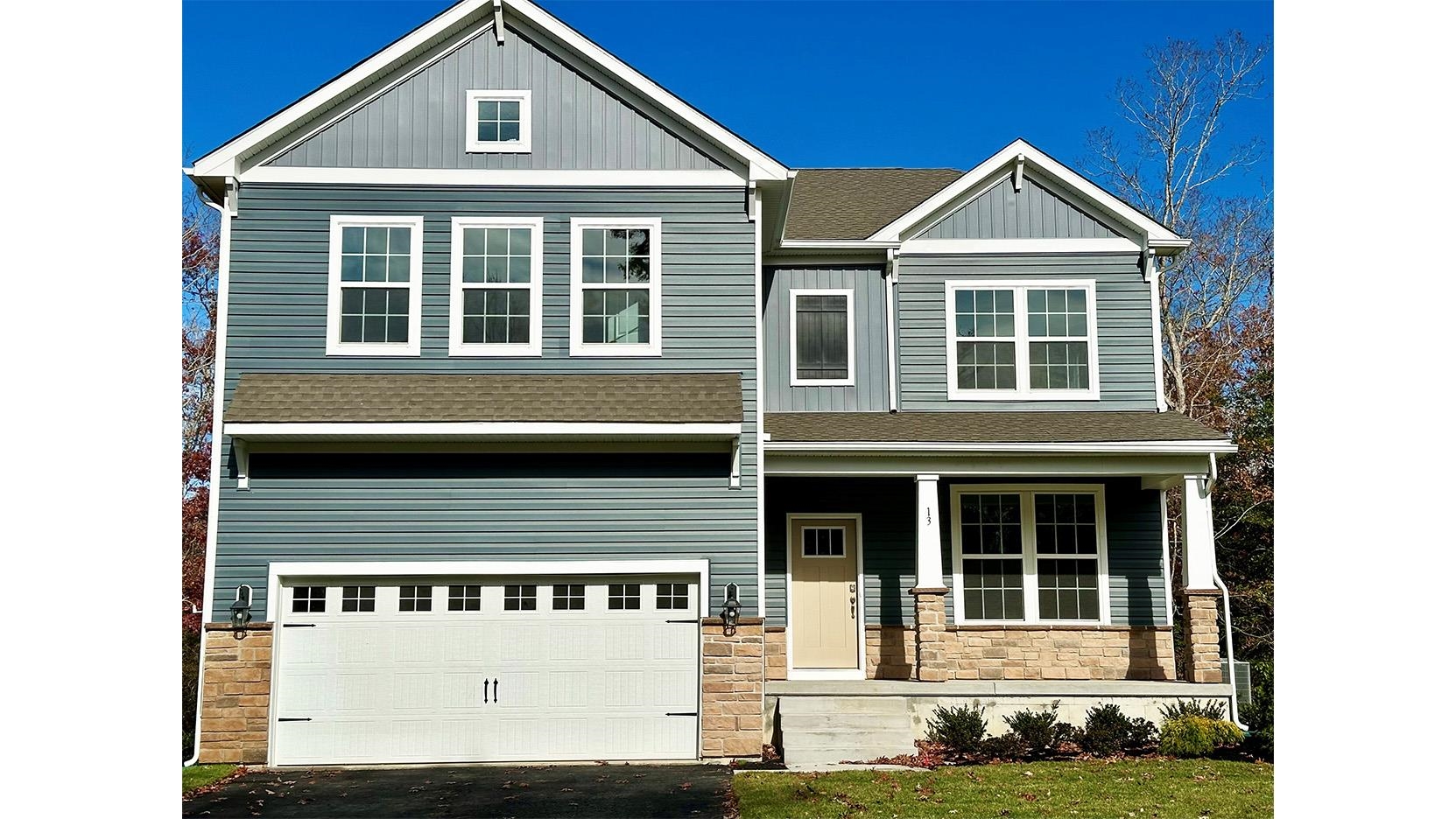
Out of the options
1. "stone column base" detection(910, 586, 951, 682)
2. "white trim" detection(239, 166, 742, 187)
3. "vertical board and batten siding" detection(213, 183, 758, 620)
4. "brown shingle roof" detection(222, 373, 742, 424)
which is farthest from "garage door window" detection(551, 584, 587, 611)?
"white trim" detection(239, 166, 742, 187)

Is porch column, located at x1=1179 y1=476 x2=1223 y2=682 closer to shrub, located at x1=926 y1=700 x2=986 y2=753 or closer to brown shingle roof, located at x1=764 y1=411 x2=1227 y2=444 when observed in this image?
brown shingle roof, located at x1=764 y1=411 x2=1227 y2=444

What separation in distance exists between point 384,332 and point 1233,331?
2013 cm

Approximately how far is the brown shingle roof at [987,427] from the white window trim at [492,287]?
3162 mm

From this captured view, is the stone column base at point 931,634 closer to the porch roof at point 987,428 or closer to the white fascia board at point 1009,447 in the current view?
the white fascia board at point 1009,447

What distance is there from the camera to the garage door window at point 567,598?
13.9 m

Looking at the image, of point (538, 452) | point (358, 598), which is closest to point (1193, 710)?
point (538, 452)

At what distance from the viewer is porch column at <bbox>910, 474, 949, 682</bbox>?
1460cm

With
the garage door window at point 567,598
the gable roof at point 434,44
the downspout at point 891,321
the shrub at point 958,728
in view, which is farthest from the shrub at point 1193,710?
the gable roof at point 434,44

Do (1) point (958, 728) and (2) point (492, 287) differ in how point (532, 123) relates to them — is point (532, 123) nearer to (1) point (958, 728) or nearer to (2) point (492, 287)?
(2) point (492, 287)

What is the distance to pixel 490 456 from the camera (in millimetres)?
13914

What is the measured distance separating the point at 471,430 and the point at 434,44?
4706 mm

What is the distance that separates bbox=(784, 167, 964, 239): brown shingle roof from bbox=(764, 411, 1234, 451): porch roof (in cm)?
257
